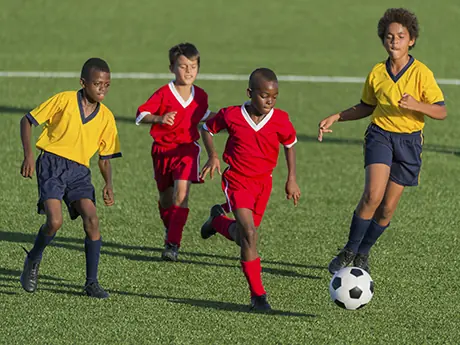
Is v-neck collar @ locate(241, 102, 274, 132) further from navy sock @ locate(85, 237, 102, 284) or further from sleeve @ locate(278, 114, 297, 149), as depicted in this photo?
navy sock @ locate(85, 237, 102, 284)

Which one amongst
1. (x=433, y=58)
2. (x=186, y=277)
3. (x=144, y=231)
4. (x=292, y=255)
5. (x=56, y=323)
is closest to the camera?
(x=56, y=323)

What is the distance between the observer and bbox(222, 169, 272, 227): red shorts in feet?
28.2

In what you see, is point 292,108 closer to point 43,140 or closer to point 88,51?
point 88,51

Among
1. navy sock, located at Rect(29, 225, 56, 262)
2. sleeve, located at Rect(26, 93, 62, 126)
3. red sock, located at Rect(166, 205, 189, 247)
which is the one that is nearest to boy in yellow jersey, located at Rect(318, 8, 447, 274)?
red sock, located at Rect(166, 205, 189, 247)

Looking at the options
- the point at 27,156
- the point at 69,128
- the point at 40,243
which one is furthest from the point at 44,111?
the point at 40,243

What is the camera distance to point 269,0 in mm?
27984

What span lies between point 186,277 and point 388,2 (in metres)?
19.5

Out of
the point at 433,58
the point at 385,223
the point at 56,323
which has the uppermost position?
the point at 433,58

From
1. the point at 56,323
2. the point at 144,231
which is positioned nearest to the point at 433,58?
the point at 144,231

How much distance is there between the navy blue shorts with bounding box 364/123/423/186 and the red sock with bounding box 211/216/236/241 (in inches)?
53.9

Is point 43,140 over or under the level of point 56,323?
over

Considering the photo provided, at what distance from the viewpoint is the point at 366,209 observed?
9172 millimetres

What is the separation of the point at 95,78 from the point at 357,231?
259cm

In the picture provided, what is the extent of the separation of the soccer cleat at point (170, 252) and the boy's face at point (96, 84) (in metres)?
1.90
